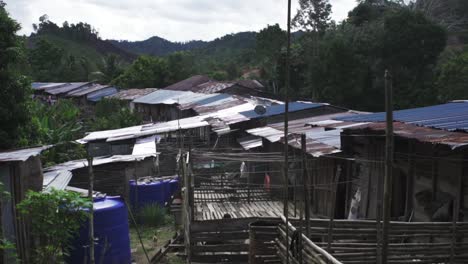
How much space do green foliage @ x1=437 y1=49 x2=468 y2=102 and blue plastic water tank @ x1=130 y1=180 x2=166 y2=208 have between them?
15.4 metres

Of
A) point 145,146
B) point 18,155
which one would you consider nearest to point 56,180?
point 18,155

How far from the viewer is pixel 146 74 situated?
46.6 m

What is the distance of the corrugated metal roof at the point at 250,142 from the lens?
16094mm

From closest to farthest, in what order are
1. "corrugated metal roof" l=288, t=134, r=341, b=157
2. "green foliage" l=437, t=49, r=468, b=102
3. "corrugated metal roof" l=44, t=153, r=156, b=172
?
1. "corrugated metal roof" l=288, t=134, r=341, b=157
2. "corrugated metal roof" l=44, t=153, r=156, b=172
3. "green foliage" l=437, t=49, r=468, b=102

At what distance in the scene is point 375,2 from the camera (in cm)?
4041

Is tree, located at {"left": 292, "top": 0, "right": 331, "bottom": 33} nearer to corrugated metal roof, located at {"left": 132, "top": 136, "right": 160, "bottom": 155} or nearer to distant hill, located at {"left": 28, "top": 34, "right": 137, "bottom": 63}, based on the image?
corrugated metal roof, located at {"left": 132, "top": 136, "right": 160, "bottom": 155}

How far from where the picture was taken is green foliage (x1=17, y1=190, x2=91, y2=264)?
21.8 feet

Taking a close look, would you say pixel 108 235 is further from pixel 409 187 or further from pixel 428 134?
pixel 428 134

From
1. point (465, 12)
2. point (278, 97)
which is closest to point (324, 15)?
point (278, 97)

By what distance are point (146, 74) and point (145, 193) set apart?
32641mm

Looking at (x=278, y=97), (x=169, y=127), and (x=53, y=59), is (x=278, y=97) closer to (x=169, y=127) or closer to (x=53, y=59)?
(x=169, y=127)

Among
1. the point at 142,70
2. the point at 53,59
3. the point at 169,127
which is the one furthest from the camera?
the point at 53,59

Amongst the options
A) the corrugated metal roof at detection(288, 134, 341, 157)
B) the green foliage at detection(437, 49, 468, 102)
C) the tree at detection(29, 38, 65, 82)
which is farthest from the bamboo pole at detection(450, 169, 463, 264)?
the tree at detection(29, 38, 65, 82)

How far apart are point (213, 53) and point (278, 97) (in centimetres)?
6330
